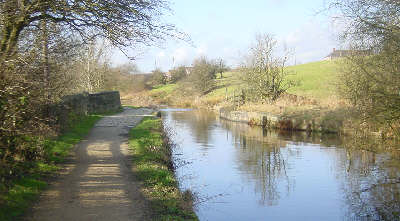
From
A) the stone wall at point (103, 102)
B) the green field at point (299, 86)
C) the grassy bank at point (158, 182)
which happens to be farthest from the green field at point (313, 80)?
the grassy bank at point (158, 182)

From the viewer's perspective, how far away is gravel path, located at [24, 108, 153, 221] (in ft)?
22.2

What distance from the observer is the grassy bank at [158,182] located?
7.28m

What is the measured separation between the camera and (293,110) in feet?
88.3

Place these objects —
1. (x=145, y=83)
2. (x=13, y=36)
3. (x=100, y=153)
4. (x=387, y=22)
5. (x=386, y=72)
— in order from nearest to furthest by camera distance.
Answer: (x=13, y=36) < (x=387, y=22) < (x=386, y=72) < (x=100, y=153) < (x=145, y=83)

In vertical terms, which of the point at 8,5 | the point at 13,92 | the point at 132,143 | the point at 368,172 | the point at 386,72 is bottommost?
the point at 368,172

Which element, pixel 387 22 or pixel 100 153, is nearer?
pixel 387 22

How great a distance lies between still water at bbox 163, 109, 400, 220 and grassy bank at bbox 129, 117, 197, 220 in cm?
81

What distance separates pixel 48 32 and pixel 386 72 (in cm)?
812

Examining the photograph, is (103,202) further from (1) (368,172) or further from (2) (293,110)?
(2) (293,110)

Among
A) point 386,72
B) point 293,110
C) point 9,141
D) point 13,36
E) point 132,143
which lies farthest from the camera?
point 293,110

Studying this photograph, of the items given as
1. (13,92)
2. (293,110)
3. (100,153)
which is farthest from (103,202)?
(293,110)

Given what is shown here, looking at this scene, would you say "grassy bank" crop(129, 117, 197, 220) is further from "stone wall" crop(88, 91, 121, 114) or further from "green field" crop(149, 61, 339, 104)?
"green field" crop(149, 61, 339, 104)

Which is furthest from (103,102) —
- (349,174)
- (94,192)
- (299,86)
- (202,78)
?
(202,78)

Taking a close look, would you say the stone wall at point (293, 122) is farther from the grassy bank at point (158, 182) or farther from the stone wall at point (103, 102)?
the grassy bank at point (158, 182)
